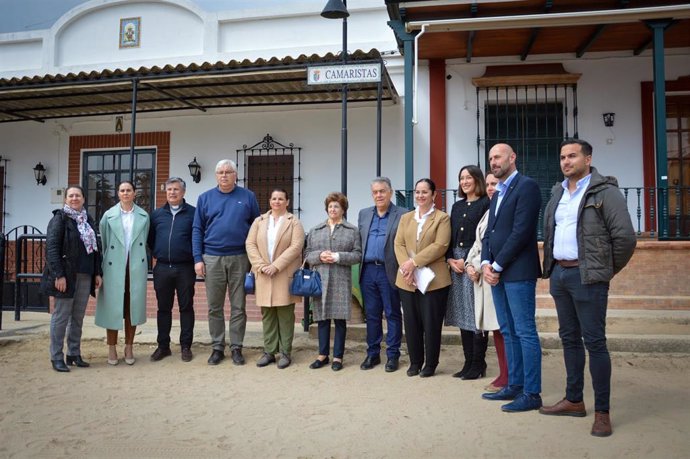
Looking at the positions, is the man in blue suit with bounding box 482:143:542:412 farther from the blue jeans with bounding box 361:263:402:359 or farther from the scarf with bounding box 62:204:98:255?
the scarf with bounding box 62:204:98:255

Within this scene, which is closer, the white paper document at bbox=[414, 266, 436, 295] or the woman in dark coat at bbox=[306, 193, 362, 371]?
the white paper document at bbox=[414, 266, 436, 295]

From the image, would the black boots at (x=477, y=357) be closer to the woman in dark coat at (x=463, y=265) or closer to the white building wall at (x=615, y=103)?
the woman in dark coat at (x=463, y=265)

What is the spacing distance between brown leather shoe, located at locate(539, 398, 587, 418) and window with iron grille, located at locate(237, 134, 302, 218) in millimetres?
6263

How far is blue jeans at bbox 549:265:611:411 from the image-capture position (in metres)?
3.18

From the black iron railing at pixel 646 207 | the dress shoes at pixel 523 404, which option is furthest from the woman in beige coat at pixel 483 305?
the black iron railing at pixel 646 207

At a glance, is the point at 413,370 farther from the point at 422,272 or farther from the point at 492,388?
the point at 422,272

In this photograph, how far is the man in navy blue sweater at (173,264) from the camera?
16.3ft

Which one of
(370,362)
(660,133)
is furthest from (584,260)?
(660,133)

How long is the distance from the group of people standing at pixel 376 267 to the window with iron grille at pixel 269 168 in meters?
4.14

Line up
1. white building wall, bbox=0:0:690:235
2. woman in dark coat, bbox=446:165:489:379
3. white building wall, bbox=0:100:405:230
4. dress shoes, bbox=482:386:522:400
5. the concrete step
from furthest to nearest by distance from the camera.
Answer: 1. white building wall, bbox=0:100:405:230
2. white building wall, bbox=0:0:690:235
3. the concrete step
4. woman in dark coat, bbox=446:165:489:379
5. dress shoes, bbox=482:386:522:400

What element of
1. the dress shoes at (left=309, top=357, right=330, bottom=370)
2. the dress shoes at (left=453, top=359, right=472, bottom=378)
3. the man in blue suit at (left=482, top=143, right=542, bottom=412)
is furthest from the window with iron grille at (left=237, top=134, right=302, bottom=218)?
the man in blue suit at (left=482, top=143, right=542, bottom=412)

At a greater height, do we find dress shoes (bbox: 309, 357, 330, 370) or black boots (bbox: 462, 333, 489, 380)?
black boots (bbox: 462, 333, 489, 380)

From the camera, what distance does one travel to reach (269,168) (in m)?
9.34

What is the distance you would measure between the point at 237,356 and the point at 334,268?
4.13 feet
